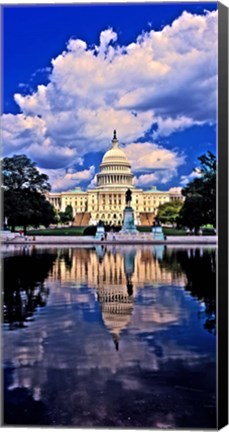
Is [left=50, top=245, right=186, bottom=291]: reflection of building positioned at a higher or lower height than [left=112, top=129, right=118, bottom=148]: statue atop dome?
lower

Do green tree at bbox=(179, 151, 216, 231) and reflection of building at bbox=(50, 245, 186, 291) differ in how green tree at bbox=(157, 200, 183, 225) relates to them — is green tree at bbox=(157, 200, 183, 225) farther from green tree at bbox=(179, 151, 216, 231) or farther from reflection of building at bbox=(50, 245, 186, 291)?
green tree at bbox=(179, 151, 216, 231)

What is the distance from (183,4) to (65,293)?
4167mm

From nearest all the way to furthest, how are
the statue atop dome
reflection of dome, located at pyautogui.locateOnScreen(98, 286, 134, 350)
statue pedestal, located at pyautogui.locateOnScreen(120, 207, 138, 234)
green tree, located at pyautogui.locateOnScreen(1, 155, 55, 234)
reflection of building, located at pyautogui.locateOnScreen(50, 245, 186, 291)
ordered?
reflection of dome, located at pyautogui.locateOnScreen(98, 286, 134, 350)
the statue atop dome
green tree, located at pyautogui.locateOnScreen(1, 155, 55, 234)
reflection of building, located at pyautogui.locateOnScreen(50, 245, 186, 291)
statue pedestal, located at pyautogui.locateOnScreen(120, 207, 138, 234)

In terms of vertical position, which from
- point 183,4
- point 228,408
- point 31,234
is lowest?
point 228,408

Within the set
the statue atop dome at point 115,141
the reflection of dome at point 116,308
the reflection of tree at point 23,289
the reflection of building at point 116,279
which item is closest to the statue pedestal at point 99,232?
the reflection of building at point 116,279

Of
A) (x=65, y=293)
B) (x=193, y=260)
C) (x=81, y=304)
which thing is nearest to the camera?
(x=81, y=304)

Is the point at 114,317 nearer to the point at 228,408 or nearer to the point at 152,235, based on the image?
the point at 228,408

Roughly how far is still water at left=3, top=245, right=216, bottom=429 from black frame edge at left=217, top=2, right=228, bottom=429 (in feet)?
0.53

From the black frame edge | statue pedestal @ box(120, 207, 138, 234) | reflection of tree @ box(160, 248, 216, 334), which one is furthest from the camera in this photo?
statue pedestal @ box(120, 207, 138, 234)

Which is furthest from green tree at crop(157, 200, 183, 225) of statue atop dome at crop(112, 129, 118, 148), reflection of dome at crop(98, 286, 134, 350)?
statue atop dome at crop(112, 129, 118, 148)

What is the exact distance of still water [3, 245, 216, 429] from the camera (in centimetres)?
355

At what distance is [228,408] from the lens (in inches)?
137

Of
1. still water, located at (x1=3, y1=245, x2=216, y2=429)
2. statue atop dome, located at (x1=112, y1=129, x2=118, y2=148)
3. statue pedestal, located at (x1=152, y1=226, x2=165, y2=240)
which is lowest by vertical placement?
still water, located at (x1=3, y1=245, x2=216, y2=429)

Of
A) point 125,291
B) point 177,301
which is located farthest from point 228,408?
point 125,291
